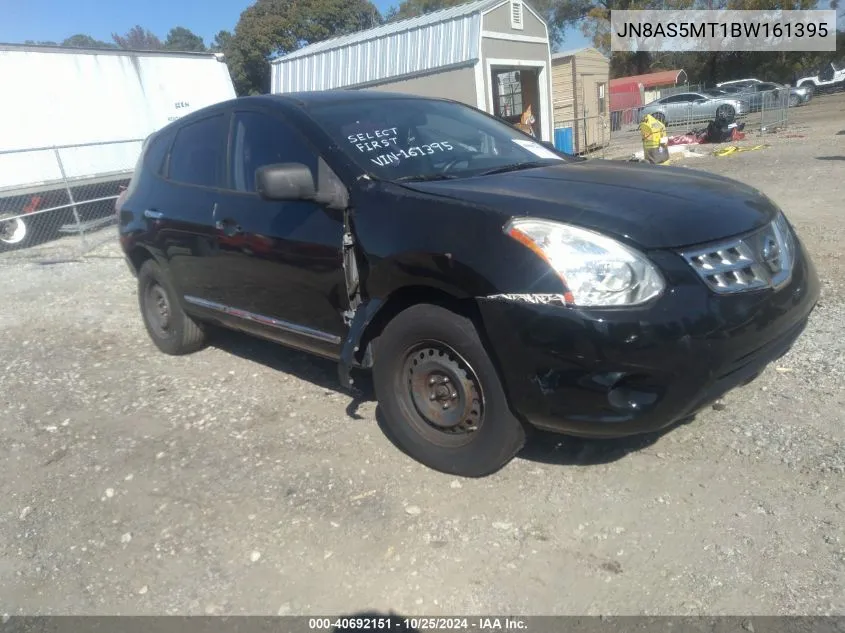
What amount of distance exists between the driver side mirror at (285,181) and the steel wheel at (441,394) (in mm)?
995

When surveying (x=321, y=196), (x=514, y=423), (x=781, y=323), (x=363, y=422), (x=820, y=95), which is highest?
(x=321, y=196)

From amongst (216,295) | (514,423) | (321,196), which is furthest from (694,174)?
(216,295)

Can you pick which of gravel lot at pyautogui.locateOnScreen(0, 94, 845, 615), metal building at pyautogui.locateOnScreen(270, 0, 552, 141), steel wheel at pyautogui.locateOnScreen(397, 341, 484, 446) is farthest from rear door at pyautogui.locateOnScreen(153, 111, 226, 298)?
metal building at pyautogui.locateOnScreen(270, 0, 552, 141)

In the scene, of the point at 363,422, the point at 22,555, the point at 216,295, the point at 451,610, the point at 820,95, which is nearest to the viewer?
the point at 451,610

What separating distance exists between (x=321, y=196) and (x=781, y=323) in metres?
2.21

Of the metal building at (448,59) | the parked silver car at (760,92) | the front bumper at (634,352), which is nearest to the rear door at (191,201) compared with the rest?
the front bumper at (634,352)

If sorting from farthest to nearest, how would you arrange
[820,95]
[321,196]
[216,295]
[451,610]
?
[820,95] → [216,295] → [321,196] → [451,610]

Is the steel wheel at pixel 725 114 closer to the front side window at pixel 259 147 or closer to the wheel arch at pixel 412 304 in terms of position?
the front side window at pixel 259 147

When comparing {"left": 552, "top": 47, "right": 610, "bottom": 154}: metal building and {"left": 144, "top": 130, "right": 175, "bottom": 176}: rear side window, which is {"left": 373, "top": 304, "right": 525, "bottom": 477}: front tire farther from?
{"left": 552, "top": 47, "right": 610, "bottom": 154}: metal building

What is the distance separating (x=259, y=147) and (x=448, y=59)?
41.7ft

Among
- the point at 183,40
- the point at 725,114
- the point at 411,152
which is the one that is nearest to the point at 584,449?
the point at 411,152

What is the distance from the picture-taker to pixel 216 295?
4.53 meters

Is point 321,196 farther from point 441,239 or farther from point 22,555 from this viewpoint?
point 22,555

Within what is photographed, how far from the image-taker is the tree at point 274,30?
50.4 metres
